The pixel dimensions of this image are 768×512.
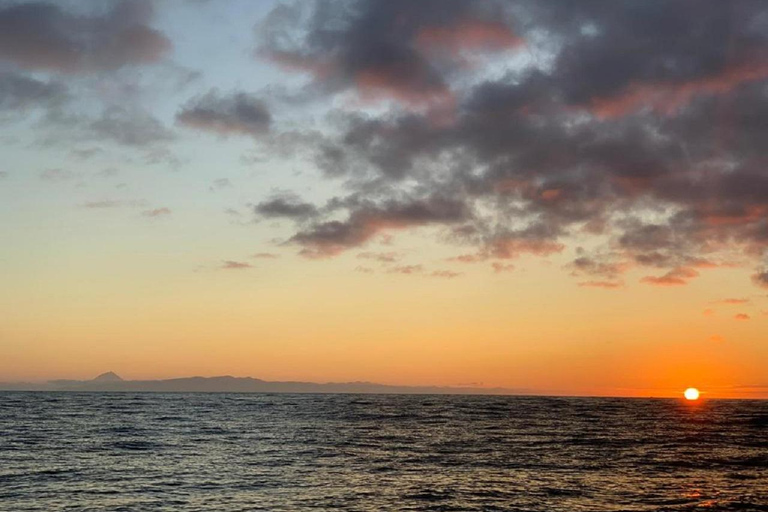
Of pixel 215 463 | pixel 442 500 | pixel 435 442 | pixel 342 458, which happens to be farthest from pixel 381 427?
pixel 442 500

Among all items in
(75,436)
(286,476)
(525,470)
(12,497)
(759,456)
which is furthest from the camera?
(75,436)

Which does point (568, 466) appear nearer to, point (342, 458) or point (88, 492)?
point (342, 458)

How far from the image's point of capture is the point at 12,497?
3853 cm

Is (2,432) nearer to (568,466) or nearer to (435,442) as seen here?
(435,442)

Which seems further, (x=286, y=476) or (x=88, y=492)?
(x=286, y=476)

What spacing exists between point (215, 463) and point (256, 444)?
16.9 m

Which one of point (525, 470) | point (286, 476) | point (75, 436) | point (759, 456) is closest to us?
point (286, 476)

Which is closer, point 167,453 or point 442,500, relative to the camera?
point 442,500

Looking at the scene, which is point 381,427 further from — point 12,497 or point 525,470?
point 12,497

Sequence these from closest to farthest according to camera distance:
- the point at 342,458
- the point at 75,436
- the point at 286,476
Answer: the point at 286,476
the point at 342,458
the point at 75,436

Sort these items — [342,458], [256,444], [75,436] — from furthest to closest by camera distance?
[75,436] → [256,444] → [342,458]

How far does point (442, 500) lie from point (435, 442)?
34.9 meters

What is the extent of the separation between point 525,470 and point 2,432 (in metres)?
60.4

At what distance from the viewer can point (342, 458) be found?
190 ft
